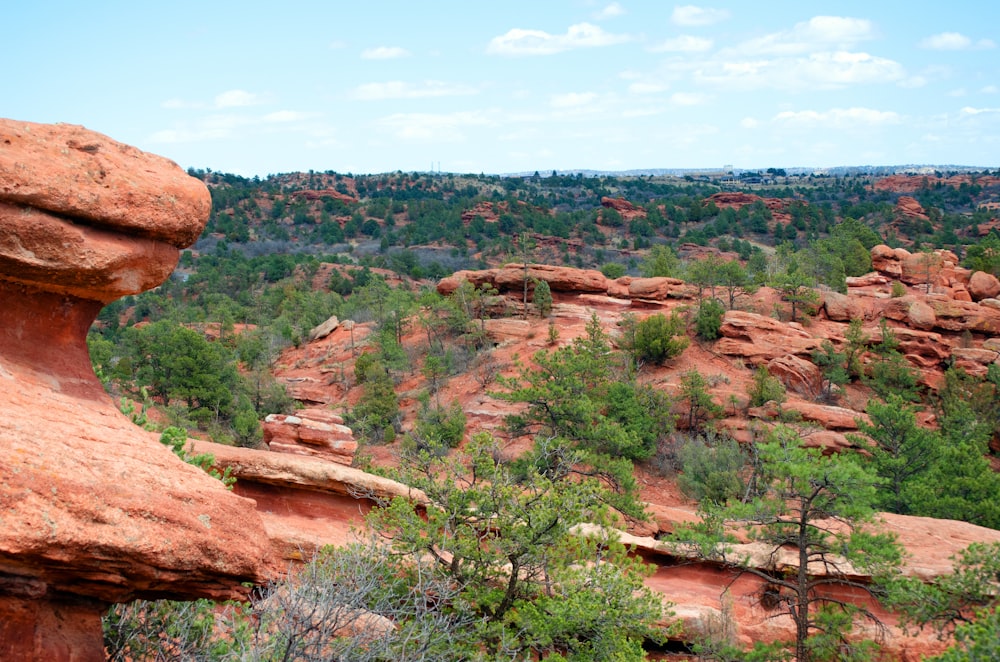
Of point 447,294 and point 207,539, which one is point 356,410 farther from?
point 207,539

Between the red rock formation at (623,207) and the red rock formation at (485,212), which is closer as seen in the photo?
the red rock formation at (485,212)

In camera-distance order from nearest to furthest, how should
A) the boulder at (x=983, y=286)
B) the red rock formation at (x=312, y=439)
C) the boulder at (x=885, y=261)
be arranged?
the red rock formation at (x=312, y=439) → the boulder at (x=983, y=286) → the boulder at (x=885, y=261)

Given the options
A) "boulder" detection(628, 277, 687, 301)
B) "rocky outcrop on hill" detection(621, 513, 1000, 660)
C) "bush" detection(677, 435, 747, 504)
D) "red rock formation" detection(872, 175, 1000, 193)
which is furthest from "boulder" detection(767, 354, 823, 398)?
"red rock formation" detection(872, 175, 1000, 193)

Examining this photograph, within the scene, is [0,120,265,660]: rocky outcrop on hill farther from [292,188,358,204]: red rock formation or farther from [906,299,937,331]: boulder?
[292,188,358,204]: red rock formation

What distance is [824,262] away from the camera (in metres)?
41.2

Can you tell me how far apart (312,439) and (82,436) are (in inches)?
586

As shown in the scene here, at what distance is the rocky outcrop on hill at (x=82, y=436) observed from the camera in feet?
13.4

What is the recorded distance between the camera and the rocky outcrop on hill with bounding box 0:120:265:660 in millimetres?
4094

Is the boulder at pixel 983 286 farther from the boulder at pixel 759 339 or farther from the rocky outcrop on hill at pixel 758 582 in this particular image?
the rocky outcrop on hill at pixel 758 582

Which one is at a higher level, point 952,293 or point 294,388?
point 952,293

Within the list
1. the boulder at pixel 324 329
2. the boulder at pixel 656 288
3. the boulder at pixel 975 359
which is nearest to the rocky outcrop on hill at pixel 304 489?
the boulder at pixel 656 288

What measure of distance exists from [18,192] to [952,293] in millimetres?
41798

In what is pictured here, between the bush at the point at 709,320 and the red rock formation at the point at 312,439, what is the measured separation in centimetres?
1806

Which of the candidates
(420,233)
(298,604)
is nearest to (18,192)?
(298,604)
